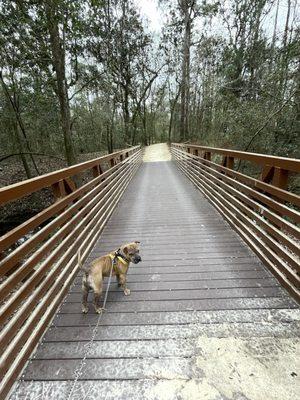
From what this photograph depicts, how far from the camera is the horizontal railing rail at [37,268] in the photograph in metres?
1.75

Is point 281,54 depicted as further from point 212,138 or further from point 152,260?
point 152,260

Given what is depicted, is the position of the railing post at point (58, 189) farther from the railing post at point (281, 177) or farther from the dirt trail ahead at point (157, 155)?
the dirt trail ahead at point (157, 155)

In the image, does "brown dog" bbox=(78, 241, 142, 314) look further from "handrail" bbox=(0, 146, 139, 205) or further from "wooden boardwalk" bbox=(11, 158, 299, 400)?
"handrail" bbox=(0, 146, 139, 205)

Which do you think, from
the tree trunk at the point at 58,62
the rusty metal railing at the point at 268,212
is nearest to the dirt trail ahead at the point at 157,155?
the tree trunk at the point at 58,62

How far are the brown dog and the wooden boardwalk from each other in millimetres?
151

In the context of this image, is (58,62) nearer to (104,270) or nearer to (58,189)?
(58,189)

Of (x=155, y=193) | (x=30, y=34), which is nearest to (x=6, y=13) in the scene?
(x=30, y=34)

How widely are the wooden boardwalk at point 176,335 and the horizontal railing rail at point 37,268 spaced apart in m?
0.14

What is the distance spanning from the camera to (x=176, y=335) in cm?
207

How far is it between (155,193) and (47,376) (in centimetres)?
538

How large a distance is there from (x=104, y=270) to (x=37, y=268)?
741 mm

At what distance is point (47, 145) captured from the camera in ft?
76.6

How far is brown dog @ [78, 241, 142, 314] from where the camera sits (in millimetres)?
2316

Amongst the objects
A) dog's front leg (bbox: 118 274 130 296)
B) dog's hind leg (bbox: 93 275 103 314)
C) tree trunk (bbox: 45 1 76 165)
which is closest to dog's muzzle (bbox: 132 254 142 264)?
dog's front leg (bbox: 118 274 130 296)
